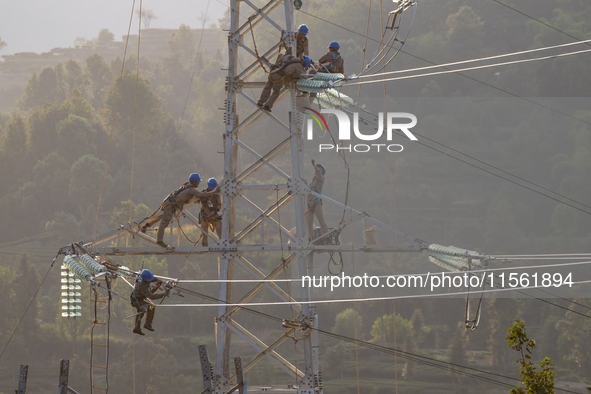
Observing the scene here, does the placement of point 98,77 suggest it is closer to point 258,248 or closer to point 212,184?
point 212,184

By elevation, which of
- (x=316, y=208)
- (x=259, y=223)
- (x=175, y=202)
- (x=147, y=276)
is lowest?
(x=147, y=276)

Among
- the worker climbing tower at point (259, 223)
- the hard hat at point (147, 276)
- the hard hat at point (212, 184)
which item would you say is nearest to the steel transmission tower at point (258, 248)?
the worker climbing tower at point (259, 223)

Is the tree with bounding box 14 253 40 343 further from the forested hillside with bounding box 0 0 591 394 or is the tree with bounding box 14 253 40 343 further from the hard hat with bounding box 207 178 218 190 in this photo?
the hard hat with bounding box 207 178 218 190

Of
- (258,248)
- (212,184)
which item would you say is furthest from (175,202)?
(258,248)

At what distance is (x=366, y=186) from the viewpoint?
364 ft

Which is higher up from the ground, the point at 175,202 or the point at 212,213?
the point at 175,202

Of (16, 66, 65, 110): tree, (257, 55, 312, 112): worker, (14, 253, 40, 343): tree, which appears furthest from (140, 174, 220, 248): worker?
(16, 66, 65, 110): tree

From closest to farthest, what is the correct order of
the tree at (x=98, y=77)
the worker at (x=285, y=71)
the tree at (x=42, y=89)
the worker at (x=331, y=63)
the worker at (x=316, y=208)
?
the worker at (x=285, y=71)
the worker at (x=331, y=63)
the worker at (x=316, y=208)
the tree at (x=42, y=89)
the tree at (x=98, y=77)

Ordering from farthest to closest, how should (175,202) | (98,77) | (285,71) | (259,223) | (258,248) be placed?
(98,77), (285,71), (175,202), (259,223), (258,248)

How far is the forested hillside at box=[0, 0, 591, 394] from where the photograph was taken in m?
71.6

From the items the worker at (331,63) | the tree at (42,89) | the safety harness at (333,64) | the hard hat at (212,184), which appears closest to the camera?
the hard hat at (212,184)

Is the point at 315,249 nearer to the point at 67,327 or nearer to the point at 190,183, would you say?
the point at 190,183

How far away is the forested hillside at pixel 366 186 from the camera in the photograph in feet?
235

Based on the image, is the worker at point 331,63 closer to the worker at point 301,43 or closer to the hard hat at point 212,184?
the worker at point 301,43
